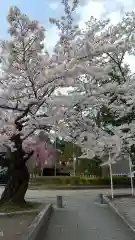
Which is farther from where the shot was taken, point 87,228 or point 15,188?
point 15,188

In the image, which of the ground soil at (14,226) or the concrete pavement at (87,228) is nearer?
the ground soil at (14,226)

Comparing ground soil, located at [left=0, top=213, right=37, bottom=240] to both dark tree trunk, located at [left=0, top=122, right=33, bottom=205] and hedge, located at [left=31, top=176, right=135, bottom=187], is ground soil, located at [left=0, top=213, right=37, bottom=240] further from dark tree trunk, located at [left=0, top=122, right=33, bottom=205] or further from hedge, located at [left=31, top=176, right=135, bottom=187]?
hedge, located at [left=31, top=176, right=135, bottom=187]

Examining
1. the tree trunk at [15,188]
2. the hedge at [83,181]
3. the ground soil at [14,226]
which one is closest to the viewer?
the ground soil at [14,226]

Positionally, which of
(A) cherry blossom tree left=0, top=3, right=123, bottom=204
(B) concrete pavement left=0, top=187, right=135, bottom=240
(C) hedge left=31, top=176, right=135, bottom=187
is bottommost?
(B) concrete pavement left=0, top=187, right=135, bottom=240

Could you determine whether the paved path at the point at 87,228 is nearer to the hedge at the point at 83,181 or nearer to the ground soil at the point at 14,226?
the ground soil at the point at 14,226

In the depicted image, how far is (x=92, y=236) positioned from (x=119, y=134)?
17.0ft

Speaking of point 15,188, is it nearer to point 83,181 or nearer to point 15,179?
point 15,179

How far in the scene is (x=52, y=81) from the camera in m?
9.08

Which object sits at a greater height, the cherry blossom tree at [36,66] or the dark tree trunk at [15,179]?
the cherry blossom tree at [36,66]

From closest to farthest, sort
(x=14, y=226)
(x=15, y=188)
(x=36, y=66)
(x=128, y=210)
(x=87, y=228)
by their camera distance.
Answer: (x=36, y=66) → (x=87, y=228) → (x=14, y=226) → (x=128, y=210) → (x=15, y=188)

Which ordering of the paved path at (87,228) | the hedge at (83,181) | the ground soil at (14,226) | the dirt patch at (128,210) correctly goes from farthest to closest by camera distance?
1. the hedge at (83,181)
2. the dirt patch at (128,210)
3. the paved path at (87,228)
4. the ground soil at (14,226)

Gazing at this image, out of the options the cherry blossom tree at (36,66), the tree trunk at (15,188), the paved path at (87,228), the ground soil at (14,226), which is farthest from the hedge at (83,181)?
the cherry blossom tree at (36,66)

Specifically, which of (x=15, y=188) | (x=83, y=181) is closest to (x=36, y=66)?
(x=15, y=188)

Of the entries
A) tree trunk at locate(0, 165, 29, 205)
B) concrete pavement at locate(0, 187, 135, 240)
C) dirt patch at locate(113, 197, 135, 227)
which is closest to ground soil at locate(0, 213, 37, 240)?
concrete pavement at locate(0, 187, 135, 240)
